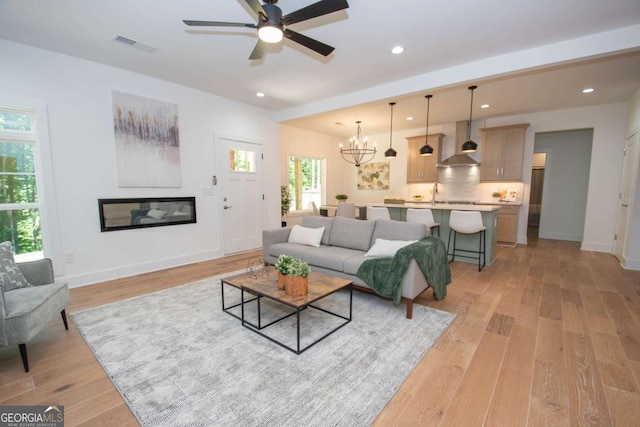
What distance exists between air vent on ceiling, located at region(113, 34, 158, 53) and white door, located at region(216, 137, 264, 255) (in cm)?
179

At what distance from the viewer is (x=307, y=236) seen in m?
3.86

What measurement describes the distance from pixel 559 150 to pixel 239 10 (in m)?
7.83

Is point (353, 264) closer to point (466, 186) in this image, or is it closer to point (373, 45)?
point (373, 45)

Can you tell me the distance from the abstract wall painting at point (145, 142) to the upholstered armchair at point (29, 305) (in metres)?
1.73

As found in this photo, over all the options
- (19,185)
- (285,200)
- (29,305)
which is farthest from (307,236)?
(19,185)

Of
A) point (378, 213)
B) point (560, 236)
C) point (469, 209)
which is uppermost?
point (469, 209)

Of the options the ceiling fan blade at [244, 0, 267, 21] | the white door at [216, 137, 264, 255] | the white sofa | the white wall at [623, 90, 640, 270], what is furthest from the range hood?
the ceiling fan blade at [244, 0, 267, 21]

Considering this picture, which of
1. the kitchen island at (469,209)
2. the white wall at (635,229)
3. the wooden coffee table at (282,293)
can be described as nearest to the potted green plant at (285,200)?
the kitchen island at (469,209)

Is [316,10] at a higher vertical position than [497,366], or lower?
higher

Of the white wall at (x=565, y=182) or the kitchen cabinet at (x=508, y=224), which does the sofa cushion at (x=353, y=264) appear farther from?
the white wall at (x=565, y=182)

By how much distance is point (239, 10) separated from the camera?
2496 mm

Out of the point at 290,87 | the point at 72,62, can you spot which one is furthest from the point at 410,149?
the point at 72,62

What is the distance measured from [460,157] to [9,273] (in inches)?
286
